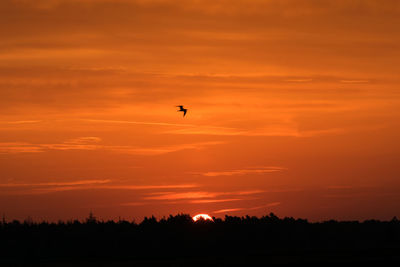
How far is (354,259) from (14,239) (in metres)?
65.0

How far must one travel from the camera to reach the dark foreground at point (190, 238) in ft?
383

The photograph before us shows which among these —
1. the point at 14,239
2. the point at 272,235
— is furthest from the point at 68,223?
the point at 272,235

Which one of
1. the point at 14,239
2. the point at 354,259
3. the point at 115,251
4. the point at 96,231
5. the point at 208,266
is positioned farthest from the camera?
the point at 96,231

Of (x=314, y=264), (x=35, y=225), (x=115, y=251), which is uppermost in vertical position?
(x=35, y=225)

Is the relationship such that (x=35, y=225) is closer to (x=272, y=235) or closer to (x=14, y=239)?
(x=14, y=239)

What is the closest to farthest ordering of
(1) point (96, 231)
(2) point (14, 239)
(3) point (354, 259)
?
(3) point (354, 259), (2) point (14, 239), (1) point (96, 231)

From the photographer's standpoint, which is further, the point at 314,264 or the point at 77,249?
the point at 77,249

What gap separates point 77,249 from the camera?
12538 centimetres

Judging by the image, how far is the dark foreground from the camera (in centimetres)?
11675

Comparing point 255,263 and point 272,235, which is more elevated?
point 272,235

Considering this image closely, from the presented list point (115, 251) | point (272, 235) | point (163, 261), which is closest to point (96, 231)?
point (115, 251)

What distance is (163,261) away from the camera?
92.4 m

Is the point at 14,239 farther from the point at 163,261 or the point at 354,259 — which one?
the point at 354,259

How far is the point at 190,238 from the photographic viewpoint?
13938 cm
